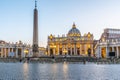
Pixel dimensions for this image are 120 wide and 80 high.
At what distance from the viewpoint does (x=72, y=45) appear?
18788cm

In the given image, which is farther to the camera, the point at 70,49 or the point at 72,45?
the point at 72,45

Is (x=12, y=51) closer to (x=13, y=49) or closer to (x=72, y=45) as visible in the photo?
(x=13, y=49)

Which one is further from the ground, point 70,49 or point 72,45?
point 72,45

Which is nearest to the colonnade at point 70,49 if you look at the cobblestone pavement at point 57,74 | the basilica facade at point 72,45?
the basilica facade at point 72,45

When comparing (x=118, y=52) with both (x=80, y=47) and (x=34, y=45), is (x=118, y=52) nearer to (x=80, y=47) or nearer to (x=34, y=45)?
(x=80, y=47)

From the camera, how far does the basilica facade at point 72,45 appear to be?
185500 millimetres

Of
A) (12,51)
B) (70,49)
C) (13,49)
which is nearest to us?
(12,51)

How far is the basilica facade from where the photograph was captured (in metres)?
186

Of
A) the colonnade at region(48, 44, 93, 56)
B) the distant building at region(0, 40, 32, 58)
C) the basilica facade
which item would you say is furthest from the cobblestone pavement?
the colonnade at region(48, 44, 93, 56)

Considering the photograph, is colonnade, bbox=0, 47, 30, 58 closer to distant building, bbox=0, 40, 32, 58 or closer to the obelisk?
distant building, bbox=0, 40, 32, 58

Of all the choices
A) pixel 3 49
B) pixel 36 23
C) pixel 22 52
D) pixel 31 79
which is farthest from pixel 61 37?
pixel 31 79

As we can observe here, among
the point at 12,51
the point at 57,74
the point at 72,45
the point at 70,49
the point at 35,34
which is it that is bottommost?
the point at 57,74

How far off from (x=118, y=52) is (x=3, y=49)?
82.3 m

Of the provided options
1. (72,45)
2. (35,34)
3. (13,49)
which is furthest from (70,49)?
(35,34)
